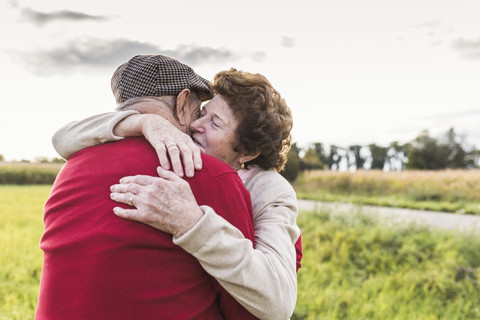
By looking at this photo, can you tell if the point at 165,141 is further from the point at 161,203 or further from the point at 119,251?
the point at 119,251

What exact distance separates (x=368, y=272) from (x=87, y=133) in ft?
18.5

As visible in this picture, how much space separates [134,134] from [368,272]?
18.2 feet

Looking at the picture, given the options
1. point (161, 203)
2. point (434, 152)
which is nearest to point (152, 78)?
point (161, 203)

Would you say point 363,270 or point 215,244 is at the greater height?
point 215,244

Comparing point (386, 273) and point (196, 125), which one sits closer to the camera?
point (196, 125)

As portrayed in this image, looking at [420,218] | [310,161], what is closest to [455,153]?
[310,161]

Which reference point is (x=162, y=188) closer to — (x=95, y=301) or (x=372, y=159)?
(x=95, y=301)

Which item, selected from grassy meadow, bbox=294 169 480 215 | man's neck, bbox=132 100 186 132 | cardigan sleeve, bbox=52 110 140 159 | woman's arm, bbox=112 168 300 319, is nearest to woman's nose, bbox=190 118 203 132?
man's neck, bbox=132 100 186 132

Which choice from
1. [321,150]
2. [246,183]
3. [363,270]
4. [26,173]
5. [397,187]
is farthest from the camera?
[321,150]

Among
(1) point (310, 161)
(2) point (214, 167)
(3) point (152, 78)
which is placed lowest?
(1) point (310, 161)

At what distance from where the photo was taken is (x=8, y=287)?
5.18 m

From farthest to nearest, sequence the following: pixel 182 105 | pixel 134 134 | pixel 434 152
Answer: pixel 434 152 → pixel 182 105 → pixel 134 134

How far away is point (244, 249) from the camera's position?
1.40 metres

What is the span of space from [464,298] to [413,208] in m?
8.47
